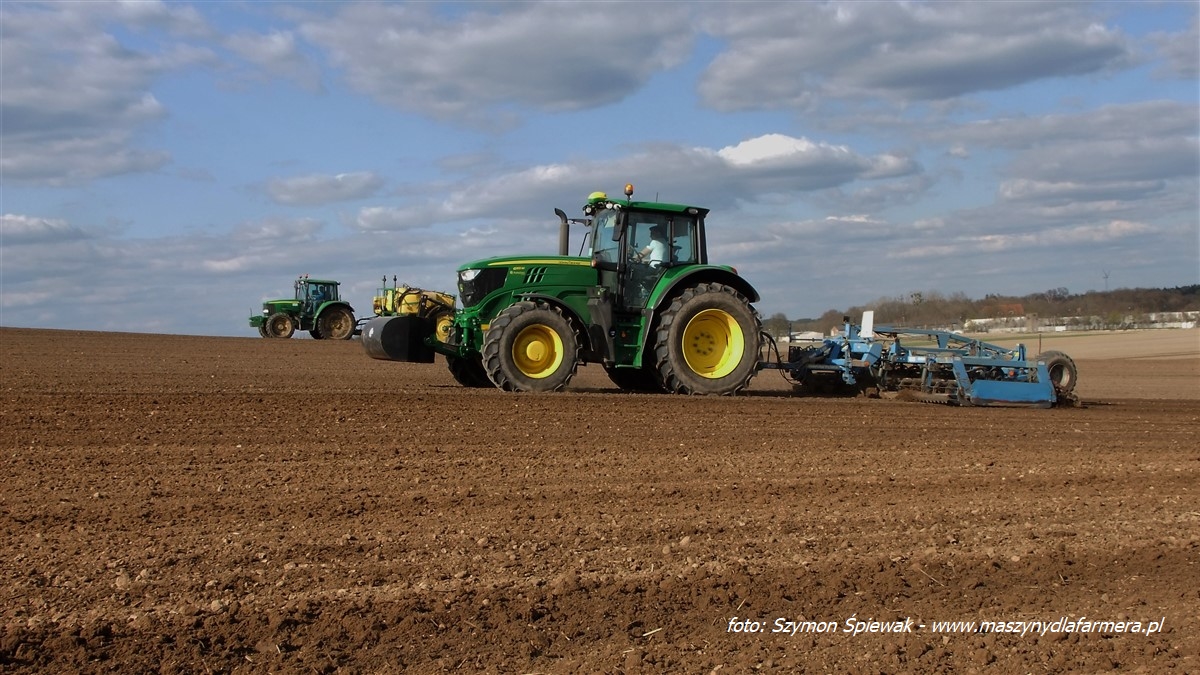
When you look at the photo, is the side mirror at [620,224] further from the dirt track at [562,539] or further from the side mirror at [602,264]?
the dirt track at [562,539]

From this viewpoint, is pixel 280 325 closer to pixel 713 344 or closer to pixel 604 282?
pixel 604 282

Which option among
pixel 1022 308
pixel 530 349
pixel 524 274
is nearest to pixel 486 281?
pixel 524 274

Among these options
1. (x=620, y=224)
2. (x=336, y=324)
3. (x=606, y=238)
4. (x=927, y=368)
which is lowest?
(x=927, y=368)

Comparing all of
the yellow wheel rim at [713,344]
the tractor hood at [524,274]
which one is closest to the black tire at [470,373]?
the tractor hood at [524,274]

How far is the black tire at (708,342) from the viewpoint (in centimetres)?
1202

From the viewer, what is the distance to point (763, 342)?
41.7ft

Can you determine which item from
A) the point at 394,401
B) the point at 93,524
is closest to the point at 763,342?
the point at 394,401

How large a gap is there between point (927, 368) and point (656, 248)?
3.52m

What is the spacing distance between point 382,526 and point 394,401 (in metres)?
5.01

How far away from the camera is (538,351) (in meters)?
11.9

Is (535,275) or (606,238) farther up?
(606,238)

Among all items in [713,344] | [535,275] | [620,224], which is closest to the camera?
[535,275]

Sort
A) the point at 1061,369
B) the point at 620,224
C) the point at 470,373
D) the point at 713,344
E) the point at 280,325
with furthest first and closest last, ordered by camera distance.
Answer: the point at 280,325 → the point at 1061,369 → the point at 470,373 → the point at 713,344 → the point at 620,224

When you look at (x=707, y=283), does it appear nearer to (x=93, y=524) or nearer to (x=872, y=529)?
(x=872, y=529)
